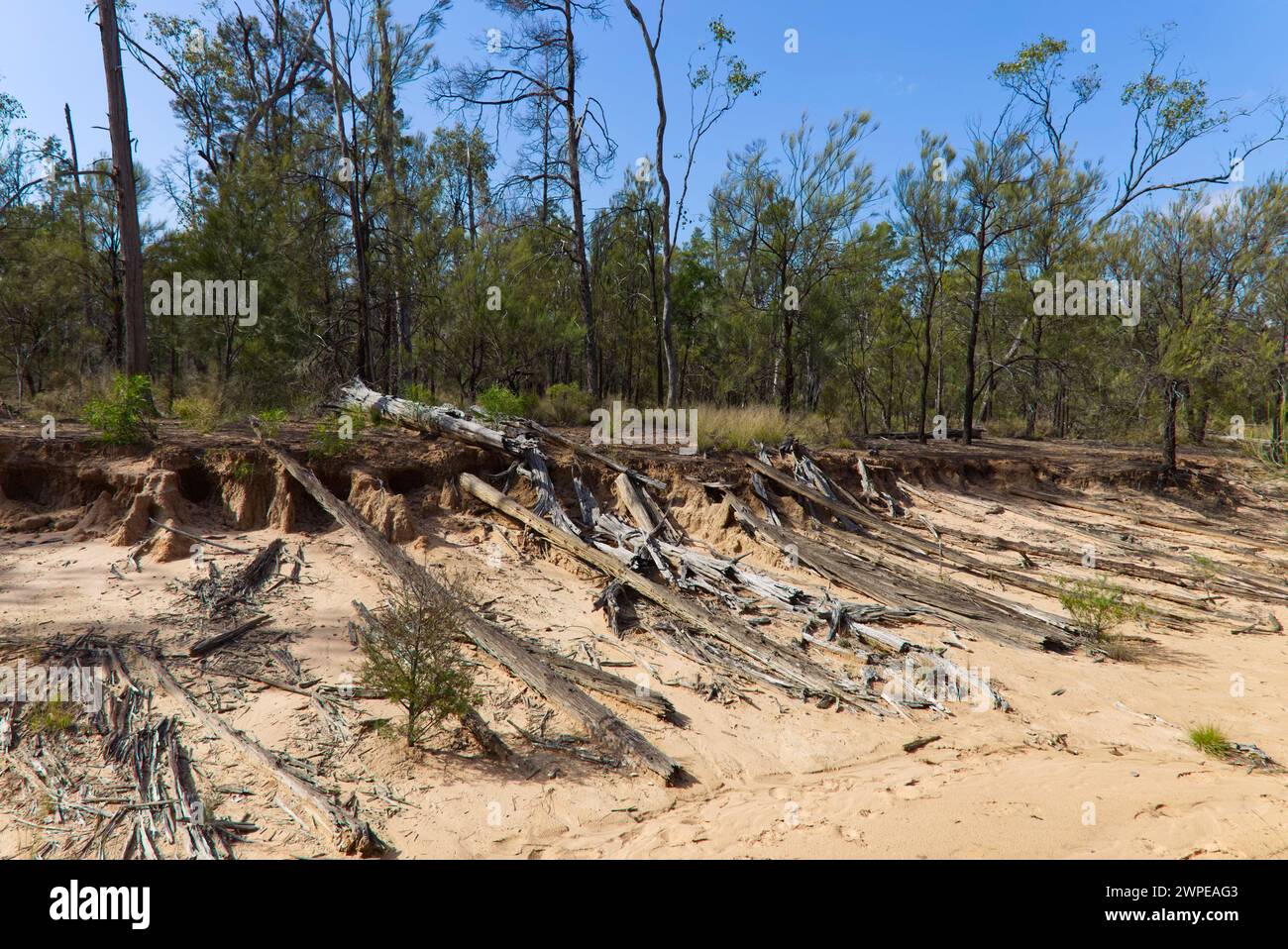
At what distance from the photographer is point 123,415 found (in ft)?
26.3

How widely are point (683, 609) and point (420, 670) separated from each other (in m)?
2.90

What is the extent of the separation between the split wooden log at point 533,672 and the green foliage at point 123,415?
8.81ft

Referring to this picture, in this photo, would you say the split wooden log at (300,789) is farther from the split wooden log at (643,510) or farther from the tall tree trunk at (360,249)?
the tall tree trunk at (360,249)

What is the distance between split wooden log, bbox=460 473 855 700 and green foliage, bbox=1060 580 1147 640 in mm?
3197

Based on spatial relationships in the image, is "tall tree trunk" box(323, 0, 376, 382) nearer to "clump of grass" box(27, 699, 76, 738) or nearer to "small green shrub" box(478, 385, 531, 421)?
"small green shrub" box(478, 385, 531, 421)

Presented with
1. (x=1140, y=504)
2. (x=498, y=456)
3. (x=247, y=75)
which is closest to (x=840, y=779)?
(x=498, y=456)

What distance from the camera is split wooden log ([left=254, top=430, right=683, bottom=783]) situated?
4.38 m

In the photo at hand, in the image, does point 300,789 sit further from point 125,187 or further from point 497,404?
point 125,187

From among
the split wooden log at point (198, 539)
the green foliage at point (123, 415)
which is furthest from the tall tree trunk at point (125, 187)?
the split wooden log at point (198, 539)

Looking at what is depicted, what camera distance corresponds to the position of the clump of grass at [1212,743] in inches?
181

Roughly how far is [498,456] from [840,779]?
6383 millimetres

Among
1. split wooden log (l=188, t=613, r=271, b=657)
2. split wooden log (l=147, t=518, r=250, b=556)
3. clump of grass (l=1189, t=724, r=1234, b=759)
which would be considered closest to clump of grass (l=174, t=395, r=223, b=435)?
split wooden log (l=147, t=518, r=250, b=556)

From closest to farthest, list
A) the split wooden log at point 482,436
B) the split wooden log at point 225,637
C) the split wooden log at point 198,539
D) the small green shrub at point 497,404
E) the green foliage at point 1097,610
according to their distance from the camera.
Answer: the split wooden log at point 225,637, the green foliage at point 1097,610, the split wooden log at point 198,539, the split wooden log at point 482,436, the small green shrub at point 497,404
